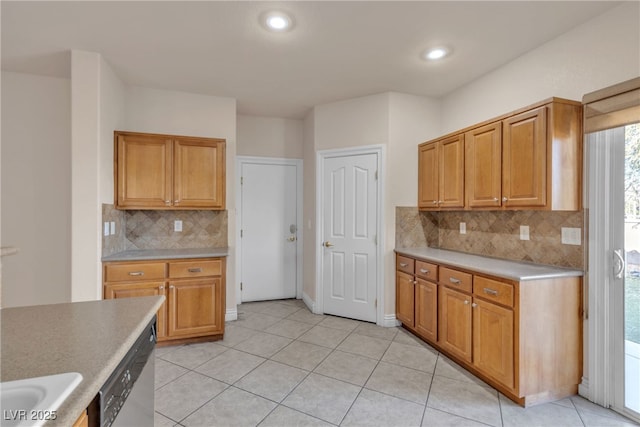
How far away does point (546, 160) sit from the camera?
2.16 meters

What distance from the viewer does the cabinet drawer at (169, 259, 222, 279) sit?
9.71 feet

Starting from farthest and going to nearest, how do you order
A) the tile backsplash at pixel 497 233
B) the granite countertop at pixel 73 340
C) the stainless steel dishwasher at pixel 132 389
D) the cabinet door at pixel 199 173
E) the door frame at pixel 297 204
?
the door frame at pixel 297 204 → the cabinet door at pixel 199 173 → the tile backsplash at pixel 497 233 → the stainless steel dishwasher at pixel 132 389 → the granite countertop at pixel 73 340

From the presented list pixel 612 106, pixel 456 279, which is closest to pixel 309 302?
pixel 456 279

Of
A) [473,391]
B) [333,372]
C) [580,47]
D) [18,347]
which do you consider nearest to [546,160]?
[580,47]

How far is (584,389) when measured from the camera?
2162mm

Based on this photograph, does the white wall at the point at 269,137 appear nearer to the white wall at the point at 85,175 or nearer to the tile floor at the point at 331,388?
the white wall at the point at 85,175

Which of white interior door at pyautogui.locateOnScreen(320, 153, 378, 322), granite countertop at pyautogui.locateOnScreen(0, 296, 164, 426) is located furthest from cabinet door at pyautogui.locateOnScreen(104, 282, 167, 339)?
white interior door at pyautogui.locateOnScreen(320, 153, 378, 322)

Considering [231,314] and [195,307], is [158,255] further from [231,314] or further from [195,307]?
[231,314]

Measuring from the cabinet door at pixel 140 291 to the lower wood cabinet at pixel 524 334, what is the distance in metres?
2.70

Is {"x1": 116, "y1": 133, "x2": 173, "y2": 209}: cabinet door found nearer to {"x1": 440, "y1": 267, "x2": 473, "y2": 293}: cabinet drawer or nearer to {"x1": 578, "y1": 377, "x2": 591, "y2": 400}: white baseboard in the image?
{"x1": 440, "y1": 267, "x2": 473, "y2": 293}: cabinet drawer

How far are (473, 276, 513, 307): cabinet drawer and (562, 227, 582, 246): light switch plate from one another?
66 cm

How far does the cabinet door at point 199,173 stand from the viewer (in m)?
3.19

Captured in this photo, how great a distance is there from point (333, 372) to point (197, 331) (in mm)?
1423

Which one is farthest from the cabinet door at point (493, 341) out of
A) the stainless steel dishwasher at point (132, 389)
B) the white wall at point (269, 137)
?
the white wall at point (269, 137)
